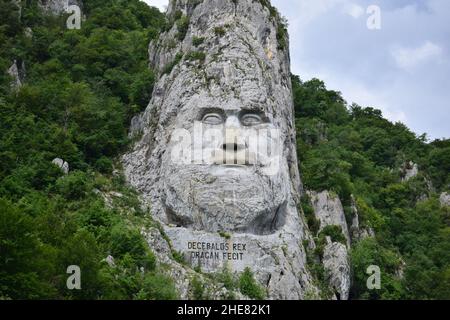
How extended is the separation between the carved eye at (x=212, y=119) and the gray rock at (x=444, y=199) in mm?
22831

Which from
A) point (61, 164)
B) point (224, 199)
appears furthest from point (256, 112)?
point (61, 164)

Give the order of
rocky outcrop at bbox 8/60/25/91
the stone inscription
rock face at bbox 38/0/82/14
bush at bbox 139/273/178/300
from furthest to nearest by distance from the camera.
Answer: rock face at bbox 38/0/82/14 < rocky outcrop at bbox 8/60/25/91 < the stone inscription < bush at bbox 139/273/178/300

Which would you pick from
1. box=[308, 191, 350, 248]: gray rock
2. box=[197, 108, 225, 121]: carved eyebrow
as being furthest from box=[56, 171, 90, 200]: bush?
box=[308, 191, 350, 248]: gray rock

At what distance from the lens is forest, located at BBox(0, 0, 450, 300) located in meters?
28.3

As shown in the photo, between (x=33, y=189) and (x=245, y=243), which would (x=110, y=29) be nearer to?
(x=33, y=189)

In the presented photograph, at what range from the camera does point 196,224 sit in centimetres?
3538

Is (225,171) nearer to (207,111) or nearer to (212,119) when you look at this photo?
(212,119)

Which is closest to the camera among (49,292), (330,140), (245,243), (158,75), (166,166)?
(49,292)

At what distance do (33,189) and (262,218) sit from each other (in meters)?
11.7

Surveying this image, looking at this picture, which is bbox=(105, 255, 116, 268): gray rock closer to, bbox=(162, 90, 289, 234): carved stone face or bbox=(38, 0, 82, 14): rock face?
bbox=(162, 90, 289, 234): carved stone face

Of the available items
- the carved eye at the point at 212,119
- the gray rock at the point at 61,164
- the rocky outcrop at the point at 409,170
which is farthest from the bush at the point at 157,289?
Answer: the rocky outcrop at the point at 409,170

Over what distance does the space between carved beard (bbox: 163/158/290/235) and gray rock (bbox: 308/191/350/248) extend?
17.5 feet

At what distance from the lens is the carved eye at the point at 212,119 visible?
38312 millimetres

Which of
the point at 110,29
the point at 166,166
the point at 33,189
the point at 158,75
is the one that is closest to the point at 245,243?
→ the point at 166,166
